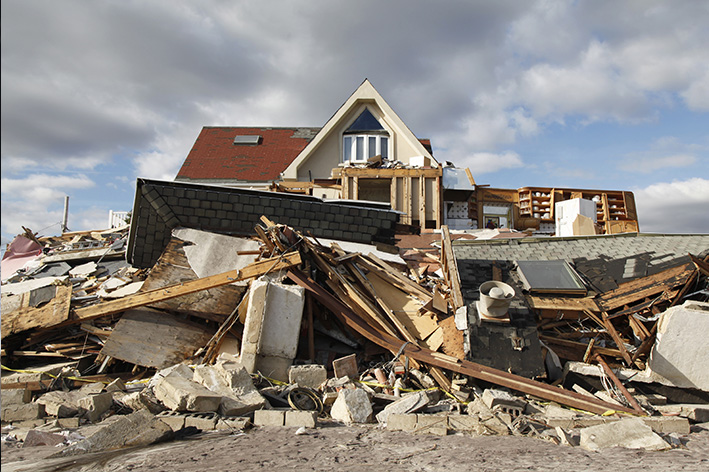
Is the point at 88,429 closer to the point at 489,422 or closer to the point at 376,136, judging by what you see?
the point at 489,422

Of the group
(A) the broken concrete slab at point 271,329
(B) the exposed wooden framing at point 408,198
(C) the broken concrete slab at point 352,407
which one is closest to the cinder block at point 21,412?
(A) the broken concrete slab at point 271,329

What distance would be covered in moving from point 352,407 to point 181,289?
12.9 feet

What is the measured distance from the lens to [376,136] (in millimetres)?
18969

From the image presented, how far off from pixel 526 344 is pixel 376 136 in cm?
1309

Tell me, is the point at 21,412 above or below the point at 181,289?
below

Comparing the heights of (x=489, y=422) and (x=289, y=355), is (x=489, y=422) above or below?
below

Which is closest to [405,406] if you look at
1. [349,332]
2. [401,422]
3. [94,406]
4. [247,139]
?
[401,422]

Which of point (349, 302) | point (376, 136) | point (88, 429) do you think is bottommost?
point (88, 429)

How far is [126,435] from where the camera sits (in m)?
4.88

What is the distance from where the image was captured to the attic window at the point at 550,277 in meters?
8.55

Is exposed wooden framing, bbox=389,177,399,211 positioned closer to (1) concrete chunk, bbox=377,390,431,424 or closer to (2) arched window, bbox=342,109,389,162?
(2) arched window, bbox=342,109,389,162

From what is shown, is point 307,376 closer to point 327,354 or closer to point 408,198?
point 327,354

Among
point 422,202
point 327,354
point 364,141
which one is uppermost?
point 364,141

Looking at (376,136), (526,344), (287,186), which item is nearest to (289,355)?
(526,344)
